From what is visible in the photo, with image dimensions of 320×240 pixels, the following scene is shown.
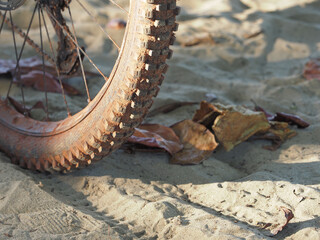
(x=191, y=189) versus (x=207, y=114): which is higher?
(x=207, y=114)

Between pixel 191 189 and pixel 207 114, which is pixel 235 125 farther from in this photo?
pixel 191 189

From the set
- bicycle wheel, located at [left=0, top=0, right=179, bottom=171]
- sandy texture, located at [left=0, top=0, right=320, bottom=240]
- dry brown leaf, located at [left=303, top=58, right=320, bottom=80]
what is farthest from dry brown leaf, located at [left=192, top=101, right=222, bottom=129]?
dry brown leaf, located at [left=303, top=58, right=320, bottom=80]

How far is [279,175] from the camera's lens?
7.59 feet

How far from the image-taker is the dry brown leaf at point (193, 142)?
2520mm

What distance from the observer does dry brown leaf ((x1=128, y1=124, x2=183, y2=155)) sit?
2.56 meters

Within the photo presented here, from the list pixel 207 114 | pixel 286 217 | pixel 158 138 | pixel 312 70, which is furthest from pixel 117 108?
pixel 312 70

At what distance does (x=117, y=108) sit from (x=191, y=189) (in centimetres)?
64

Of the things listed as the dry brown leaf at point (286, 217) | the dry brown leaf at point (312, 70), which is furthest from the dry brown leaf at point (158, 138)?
the dry brown leaf at point (312, 70)

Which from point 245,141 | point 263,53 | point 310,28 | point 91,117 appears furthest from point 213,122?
point 310,28

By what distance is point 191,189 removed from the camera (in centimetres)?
224

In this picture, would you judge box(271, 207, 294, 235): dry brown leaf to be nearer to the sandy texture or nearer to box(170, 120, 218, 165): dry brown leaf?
the sandy texture

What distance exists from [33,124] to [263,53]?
2729 millimetres

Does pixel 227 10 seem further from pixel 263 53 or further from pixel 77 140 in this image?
pixel 77 140

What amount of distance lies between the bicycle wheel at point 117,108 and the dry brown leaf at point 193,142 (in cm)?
56
